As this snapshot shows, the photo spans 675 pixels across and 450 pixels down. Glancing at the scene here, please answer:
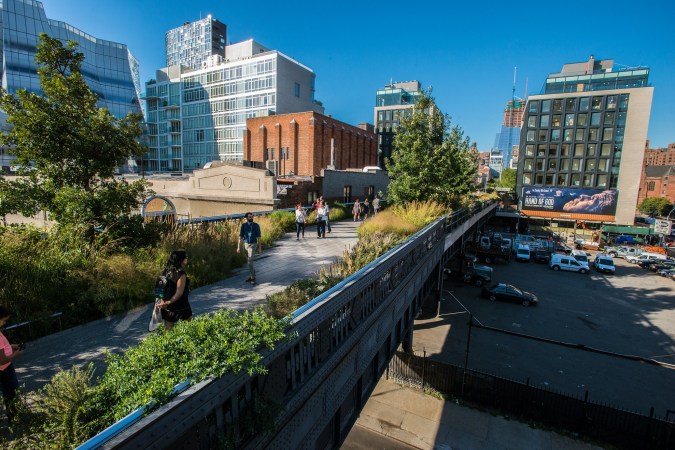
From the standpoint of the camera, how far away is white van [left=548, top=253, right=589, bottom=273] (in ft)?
120

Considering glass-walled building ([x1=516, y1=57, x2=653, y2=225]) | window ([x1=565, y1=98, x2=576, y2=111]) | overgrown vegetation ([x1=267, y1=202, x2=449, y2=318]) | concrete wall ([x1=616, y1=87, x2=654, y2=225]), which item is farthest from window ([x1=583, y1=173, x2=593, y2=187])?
overgrown vegetation ([x1=267, y1=202, x2=449, y2=318])

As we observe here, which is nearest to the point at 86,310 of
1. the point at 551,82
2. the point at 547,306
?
the point at 547,306

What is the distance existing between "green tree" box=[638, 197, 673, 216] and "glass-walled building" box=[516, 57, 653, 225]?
3593 centimetres

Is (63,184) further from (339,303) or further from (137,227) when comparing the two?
(339,303)

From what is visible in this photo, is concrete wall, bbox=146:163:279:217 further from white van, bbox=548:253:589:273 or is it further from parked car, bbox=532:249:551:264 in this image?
parked car, bbox=532:249:551:264

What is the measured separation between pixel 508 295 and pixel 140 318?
26.5 meters

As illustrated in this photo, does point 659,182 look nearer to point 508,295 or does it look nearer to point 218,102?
point 508,295

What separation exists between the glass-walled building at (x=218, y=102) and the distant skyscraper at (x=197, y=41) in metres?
42.4

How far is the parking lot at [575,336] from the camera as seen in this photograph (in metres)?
15.9

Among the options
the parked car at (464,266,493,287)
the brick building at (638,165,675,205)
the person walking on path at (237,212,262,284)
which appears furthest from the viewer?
the brick building at (638,165,675,205)

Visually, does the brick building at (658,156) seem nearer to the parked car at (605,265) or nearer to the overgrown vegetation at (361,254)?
the parked car at (605,265)

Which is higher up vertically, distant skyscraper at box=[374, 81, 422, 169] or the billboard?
distant skyscraper at box=[374, 81, 422, 169]

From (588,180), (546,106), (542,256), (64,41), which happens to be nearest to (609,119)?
(546,106)

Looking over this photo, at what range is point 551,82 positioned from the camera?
213 ft
